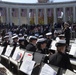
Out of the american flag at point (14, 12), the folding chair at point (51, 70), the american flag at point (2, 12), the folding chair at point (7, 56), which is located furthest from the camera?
the american flag at point (14, 12)

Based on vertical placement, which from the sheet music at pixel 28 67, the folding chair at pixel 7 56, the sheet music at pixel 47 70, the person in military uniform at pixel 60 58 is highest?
the person in military uniform at pixel 60 58

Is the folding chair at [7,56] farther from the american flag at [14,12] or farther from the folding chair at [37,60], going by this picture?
the american flag at [14,12]

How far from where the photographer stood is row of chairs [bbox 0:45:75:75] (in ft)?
21.8

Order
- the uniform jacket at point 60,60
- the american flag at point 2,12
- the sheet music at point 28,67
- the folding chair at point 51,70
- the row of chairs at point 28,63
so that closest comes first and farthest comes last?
the folding chair at point 51,70
the row of chairs at point 28,63
the uniform jacket at point 60,60
the sheet music at point 28,67
the american flag at point 2,12

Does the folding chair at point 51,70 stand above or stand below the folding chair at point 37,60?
above

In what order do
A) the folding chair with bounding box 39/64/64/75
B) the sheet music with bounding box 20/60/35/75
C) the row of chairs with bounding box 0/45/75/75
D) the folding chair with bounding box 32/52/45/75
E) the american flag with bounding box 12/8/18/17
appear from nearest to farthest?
the folding chair with bounding box 39/64/64/75
the row of chairs with bounding box 0/45/75/75
the folding chair with bounding box 32/52/45/75
the sheet music with bounding box 20/60/35/75
the american flag with bounding box 12/8/18/17

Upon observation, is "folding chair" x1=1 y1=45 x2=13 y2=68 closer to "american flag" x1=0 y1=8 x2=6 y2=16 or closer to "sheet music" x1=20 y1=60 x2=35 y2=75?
"sheet music" x1=20 y1=60 x2=35 y2=75

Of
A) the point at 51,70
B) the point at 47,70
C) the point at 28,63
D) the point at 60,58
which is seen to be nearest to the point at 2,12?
the point at 28,63

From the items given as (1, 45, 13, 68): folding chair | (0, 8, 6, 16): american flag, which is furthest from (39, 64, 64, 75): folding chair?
(0, 8, 6, 16): american flag

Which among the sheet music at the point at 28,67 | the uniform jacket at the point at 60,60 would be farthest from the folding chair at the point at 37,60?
the uniform jacket at the point at 60,60

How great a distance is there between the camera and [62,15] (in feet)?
223

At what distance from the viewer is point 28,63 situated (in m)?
8.75

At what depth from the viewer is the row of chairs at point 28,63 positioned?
664 cm

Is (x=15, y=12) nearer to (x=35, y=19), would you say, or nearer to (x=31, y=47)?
(x=35, y=19)
